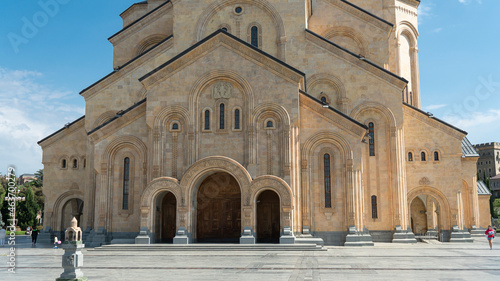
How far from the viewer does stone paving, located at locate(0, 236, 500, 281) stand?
50.2 feet

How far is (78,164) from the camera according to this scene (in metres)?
34.9

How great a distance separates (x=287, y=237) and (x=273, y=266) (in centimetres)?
802

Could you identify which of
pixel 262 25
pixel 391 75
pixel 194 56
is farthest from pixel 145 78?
pixel 391 75

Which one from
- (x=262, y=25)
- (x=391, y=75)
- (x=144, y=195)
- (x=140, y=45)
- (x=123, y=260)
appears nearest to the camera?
(x=123, y=260)

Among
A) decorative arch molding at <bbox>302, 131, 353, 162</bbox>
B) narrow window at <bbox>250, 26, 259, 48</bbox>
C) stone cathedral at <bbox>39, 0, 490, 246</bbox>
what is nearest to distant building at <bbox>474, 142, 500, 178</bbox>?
stone cathedral at <bbox>39, 0, 490, 246</bbox>

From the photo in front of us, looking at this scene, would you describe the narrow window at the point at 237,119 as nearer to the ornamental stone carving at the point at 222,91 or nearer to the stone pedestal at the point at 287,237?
the ornamental stone carving at the point at 222,91

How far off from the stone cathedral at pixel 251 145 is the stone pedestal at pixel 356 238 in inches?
2.5

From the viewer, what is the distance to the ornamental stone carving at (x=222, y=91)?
93.6ft

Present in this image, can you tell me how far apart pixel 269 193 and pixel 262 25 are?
1198cm

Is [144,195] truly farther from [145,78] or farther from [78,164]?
[78,164]

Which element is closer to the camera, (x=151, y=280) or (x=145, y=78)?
(x=151, y=280)

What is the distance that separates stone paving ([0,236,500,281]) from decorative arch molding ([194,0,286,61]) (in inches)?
609

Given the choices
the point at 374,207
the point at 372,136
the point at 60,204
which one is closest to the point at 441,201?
the point at 374,207

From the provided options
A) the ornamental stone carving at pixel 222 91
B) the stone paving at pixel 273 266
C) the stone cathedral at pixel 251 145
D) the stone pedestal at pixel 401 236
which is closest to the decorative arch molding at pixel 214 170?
the stone cathedral at pixel 251 145
